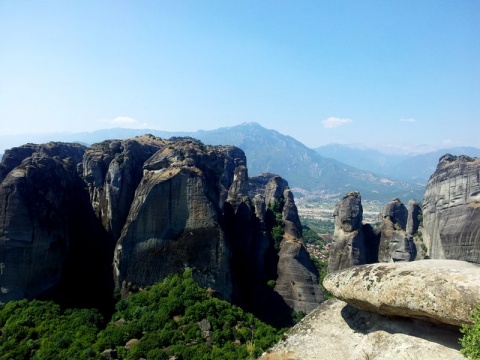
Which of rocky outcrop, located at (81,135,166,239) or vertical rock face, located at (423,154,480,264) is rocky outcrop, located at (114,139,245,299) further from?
vertical rock face, located at (423,154,480,264)

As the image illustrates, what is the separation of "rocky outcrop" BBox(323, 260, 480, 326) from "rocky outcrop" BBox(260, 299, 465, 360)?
35cm

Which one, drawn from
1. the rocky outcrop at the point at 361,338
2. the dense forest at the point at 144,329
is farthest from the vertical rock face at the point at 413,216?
the rocky outcrop at the point at 361,338

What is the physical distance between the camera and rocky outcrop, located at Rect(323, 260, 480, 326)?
268 inches

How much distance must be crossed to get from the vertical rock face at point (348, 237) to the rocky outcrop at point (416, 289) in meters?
20.7

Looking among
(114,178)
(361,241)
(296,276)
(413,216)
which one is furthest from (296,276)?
(114,178)

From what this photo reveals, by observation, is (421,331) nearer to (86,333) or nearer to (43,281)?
(86,333)

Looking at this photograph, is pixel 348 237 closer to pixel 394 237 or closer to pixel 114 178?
pixel 394 237

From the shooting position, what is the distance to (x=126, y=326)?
18859 mm

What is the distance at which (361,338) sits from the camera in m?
8.50

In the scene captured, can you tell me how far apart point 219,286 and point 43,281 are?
10.6m

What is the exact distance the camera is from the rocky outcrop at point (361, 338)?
7.35 metres

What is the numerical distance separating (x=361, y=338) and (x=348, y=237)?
21423mm

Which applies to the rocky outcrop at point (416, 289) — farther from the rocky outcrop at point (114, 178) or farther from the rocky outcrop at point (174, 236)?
the rocky outcrop at point (114, 178)

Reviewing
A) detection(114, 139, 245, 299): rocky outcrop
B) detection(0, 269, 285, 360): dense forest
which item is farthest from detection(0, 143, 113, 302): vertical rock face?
detection(114, 139, 245, 299): rocky outcrop
